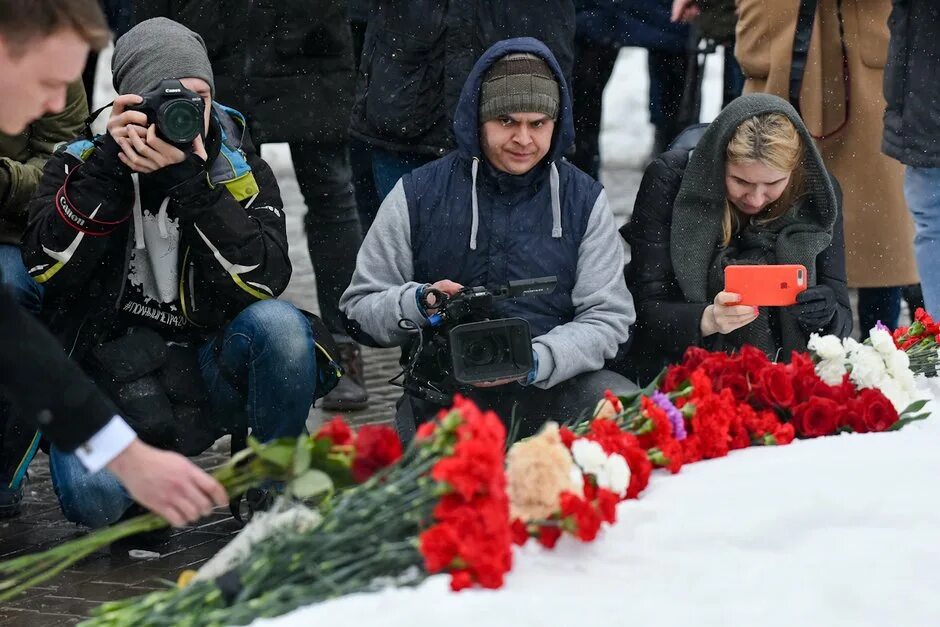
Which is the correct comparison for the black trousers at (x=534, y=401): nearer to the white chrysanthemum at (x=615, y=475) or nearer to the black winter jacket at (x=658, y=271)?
the black winter jacket at (x=658, y=271)

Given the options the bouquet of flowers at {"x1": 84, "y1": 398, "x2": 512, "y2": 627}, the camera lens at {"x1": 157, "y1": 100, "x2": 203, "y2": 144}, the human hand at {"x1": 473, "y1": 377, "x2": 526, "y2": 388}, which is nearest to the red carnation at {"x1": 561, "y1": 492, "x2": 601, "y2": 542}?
the bouquet of flowers at {"x1": 84, "y1": 398, "x2": 512, "y2": 627}

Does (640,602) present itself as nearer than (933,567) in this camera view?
Yes

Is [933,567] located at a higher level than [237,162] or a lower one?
lower

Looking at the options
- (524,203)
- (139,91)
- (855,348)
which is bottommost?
(855,348)

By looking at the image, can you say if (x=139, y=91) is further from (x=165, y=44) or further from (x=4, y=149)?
(x=4, y=149)

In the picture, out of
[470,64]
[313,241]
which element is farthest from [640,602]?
[313,241]

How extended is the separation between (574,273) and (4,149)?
1.80 meters

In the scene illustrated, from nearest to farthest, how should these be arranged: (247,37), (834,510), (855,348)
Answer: (834,510)
(855,348)
(247,37)

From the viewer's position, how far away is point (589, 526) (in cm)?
272

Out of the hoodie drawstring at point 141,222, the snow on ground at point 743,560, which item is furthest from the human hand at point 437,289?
the snow on ground at point 743,560

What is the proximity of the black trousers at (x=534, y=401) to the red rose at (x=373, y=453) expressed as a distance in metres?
1.67

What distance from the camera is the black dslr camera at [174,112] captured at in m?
3.82

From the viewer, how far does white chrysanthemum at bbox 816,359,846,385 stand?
380 centimetres

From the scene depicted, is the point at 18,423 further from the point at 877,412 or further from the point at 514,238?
the point at 877,412
